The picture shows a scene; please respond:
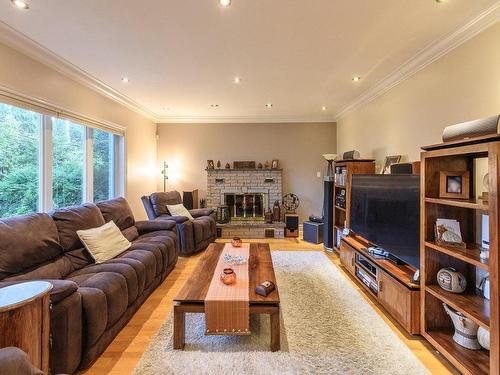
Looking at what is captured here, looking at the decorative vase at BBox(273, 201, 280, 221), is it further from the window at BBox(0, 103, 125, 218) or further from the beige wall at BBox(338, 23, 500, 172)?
the window at BBox(0, 103, 125, 218)

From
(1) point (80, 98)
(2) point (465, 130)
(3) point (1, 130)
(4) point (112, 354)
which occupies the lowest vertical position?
(4) point (112, 354)

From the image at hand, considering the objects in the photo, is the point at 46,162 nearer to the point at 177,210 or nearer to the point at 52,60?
the point at 52,60

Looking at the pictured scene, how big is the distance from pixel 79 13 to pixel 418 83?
11.0 ft

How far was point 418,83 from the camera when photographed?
2.81 meters

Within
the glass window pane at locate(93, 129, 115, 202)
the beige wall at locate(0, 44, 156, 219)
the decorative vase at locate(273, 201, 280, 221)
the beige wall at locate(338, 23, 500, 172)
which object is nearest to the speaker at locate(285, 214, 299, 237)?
the decorative vase at locate(273, 201, 280, 221)

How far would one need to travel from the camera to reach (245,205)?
18.8 ft

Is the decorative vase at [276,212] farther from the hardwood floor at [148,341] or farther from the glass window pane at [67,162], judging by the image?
the glass window pane at [67,162]

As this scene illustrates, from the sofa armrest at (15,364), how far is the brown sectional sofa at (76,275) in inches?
21.3

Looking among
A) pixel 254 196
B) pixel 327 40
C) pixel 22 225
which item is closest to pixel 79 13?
pixel 22 225

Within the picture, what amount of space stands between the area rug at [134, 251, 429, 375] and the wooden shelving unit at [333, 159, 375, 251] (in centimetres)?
152

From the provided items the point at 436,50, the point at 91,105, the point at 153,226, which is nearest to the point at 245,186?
the point at 153,226

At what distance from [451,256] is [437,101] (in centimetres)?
157

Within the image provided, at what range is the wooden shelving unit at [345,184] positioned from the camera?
3.62 metres

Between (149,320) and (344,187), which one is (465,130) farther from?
(149,320)
